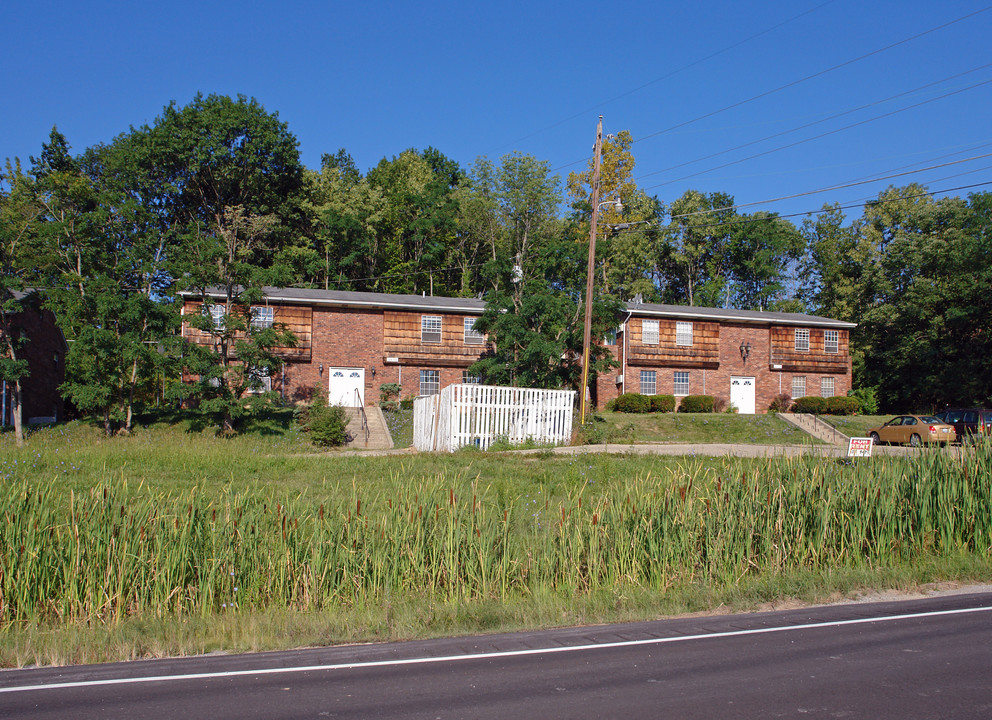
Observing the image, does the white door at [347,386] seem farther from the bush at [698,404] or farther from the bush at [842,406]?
the bush at [842,406]

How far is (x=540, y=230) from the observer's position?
57.7 metres

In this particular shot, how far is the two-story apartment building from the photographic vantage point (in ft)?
119

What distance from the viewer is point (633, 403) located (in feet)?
123

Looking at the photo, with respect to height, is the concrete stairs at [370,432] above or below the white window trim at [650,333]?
below

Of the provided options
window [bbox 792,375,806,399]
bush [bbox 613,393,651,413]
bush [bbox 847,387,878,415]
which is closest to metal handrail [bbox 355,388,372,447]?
bush [bbox 613,393,651,413]

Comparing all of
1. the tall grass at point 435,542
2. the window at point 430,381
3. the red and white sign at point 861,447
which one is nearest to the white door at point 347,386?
the window at point 430,381

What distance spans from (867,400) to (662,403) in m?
14.0

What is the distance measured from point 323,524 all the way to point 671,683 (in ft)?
15.8

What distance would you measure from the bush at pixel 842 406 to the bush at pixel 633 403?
33.0 feet

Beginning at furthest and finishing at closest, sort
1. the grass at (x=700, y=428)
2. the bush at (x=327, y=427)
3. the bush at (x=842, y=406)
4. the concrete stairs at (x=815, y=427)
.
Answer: the bush at (x=842, y=406)
the concrete stairs at (x=815, y=427)
the grass at (x=700, y=428)
the bush at (x=327, y=427)

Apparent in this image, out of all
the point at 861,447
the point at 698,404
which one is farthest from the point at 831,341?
the point at 861,447

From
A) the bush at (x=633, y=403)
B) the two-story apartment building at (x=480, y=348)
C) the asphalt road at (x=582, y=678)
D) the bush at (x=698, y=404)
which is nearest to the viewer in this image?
the asphalt road at (x=582, y=678)

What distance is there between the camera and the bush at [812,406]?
40000 millimetres

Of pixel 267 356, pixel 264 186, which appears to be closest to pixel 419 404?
pixel 267 356
